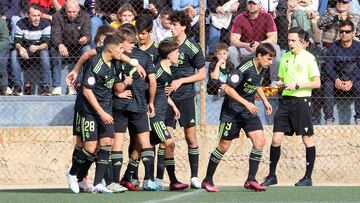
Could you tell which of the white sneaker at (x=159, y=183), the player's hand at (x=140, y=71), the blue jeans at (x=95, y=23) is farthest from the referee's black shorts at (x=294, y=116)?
the blue jeans at (x=95, y=23)

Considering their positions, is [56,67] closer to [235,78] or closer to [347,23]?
[347,23]

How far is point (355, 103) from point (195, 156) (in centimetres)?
346

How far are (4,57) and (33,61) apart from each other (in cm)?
45

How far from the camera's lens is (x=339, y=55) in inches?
663

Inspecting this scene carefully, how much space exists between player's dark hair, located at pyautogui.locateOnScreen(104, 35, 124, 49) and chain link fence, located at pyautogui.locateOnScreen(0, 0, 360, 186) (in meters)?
4.33

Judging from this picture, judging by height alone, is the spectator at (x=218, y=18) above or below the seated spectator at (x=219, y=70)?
above

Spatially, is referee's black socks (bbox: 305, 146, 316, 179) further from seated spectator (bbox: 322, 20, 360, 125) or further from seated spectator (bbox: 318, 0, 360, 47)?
seated spectator (bbox: 318, 0, 360, 47)

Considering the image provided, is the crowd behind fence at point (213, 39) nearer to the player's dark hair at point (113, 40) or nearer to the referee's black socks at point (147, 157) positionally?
the referee's black socks at point (147, 157)

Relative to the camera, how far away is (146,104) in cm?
1341

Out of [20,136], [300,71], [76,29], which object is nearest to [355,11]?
[300,71]

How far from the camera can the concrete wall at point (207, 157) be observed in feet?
55.6

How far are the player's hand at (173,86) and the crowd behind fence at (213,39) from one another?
2.93 m

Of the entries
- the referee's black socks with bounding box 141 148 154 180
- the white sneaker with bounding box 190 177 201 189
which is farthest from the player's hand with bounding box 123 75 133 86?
the white sneaker with bounding box 190 177 201 189

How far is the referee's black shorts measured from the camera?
15.0 meters
